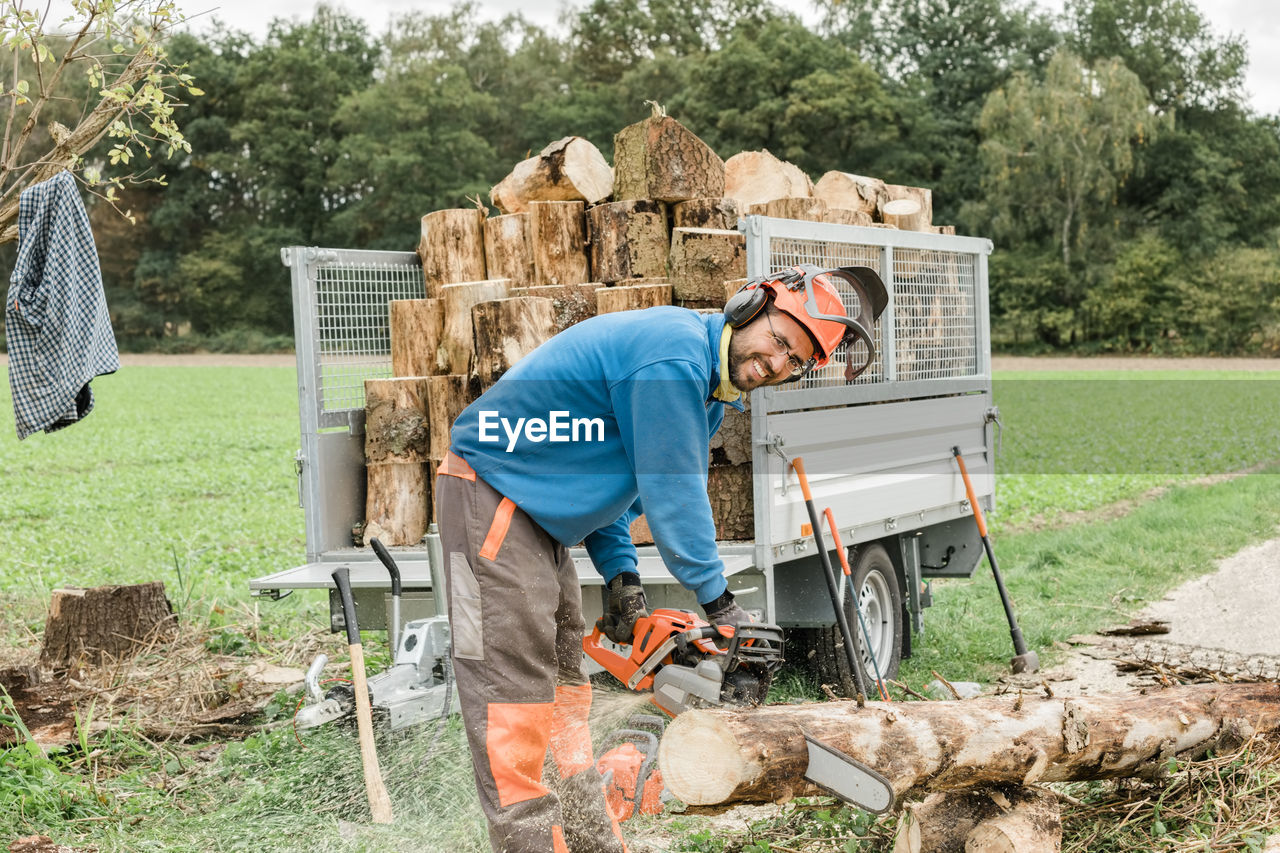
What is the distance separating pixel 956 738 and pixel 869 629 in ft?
8.43

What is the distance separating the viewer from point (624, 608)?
3758mm

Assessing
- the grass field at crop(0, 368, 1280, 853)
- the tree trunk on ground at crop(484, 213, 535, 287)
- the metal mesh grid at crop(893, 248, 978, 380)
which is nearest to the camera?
the grass field at crop(0, 368, 1280, 853)

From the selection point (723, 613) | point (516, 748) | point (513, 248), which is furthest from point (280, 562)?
point (723, 613)

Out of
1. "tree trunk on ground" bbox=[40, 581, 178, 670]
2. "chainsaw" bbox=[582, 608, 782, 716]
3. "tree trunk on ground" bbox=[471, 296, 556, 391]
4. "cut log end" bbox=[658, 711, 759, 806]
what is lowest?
"tree trunk on ground" bbox=[40, 581, 178, 670]

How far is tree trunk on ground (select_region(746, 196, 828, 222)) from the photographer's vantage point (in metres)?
6.11

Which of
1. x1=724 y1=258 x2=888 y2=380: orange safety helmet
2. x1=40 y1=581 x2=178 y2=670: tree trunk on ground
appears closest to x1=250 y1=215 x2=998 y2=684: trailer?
x1=40 y1=581 x2=178 y2=670: tree trunk on ground

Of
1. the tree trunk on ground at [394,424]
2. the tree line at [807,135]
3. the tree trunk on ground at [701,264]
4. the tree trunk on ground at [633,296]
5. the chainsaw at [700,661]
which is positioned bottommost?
the chainsaw at [700,661]

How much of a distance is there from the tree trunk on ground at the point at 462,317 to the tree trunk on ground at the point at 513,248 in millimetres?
282

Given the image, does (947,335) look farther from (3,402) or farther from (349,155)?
(349,155)

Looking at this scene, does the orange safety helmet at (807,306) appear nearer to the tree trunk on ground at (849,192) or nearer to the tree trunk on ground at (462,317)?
the tree trunk on ground at (462,317)

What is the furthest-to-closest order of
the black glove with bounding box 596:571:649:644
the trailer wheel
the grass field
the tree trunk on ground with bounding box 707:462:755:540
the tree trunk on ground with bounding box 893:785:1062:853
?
the trailer wheel, the tree trunk on ground with bounding box 707:462:755:540, the grass field, the black glove with bounding box 596:571:649:644, the tree trunk on ground with bounding box 893:785:1062:853

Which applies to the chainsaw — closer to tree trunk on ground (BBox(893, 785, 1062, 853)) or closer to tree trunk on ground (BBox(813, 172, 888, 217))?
tree trunk on ground (BBox(893, 785, 1062, 853))

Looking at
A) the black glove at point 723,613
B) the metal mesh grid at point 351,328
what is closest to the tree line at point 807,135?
the metal mesh grid at point 351,328

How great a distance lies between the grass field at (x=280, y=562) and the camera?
4336 millimetres
